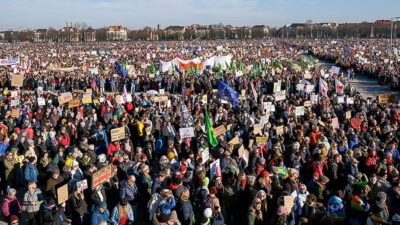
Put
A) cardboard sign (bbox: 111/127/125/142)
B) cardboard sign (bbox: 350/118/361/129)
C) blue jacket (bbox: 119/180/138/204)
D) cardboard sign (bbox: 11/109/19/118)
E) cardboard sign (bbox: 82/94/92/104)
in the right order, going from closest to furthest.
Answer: blue jacket (bbox: 119/180/138/204), cardboard sign (bbox: 111/127/125/142), cardboard sign (bbox: 350/118/361/129), cardboard sign (bbox: 11/109/19/118), cardboard sign (bbox: 82/94/92/104)

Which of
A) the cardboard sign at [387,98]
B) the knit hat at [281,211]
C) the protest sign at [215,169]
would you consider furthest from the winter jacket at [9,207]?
the cardboard sign at [387,98]

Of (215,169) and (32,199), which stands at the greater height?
(215,169)

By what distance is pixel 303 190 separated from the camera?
5504 millimetres

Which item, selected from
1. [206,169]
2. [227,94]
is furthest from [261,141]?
[227,94]

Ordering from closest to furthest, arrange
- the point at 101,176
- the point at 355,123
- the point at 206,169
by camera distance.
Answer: the point at 101,176
the point at 206,169
the point at 355,123

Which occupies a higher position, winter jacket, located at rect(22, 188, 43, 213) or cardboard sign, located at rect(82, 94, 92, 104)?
cardboard sign, located at rect(82, 94, 92, 104)

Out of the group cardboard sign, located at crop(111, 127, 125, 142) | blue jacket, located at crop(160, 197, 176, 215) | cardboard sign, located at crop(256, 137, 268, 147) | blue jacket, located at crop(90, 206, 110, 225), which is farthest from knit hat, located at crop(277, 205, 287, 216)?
cardboard sign, located at crop(111, 127, 125, 142)

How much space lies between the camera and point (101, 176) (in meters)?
5.80

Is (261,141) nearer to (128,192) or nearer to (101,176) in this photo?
(128,192)

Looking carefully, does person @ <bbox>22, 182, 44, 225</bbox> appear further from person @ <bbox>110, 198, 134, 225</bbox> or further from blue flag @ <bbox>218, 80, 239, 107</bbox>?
blue flag @ <bbox>218, 80, 239, 107</bbox>

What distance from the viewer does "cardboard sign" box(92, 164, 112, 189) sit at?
5644 millimetres

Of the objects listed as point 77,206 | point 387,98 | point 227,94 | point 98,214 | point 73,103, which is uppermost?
point 227,94

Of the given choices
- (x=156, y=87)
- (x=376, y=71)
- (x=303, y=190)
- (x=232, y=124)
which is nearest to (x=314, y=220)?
(x=303, y=190)

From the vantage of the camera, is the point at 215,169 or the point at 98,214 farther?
the point at 215,169
